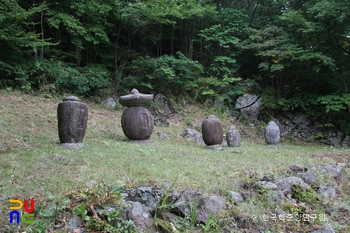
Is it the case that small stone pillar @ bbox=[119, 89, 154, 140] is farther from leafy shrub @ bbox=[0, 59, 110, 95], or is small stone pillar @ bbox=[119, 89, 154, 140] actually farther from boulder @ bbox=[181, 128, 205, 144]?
leafy shrub @ bbox=[0, 59, 110, 95]

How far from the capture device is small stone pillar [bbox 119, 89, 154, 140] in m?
7.46

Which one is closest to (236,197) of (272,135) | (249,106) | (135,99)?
(135,99)

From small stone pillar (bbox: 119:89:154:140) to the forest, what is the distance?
4091mm

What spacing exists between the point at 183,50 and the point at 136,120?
8996 mm

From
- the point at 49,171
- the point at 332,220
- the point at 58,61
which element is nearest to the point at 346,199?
the point at 332,220

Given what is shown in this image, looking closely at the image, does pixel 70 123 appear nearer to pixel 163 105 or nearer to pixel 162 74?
pixel 162 74

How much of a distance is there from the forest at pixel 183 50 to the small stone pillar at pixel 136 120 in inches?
161

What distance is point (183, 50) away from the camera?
1542cm

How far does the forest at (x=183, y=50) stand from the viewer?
1032cm

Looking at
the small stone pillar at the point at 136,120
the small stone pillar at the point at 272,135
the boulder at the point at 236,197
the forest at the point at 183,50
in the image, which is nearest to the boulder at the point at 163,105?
the forest at the point at 183,50

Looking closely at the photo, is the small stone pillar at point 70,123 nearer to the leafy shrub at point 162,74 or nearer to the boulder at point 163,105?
the leafy shrub at point 162,74

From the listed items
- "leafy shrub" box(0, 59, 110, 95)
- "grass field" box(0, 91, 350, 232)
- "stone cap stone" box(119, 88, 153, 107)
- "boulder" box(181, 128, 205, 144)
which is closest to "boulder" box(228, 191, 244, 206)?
"grass field" box(0, 91, 350, 232)

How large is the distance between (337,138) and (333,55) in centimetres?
391

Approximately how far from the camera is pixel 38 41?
9797 millimetres
